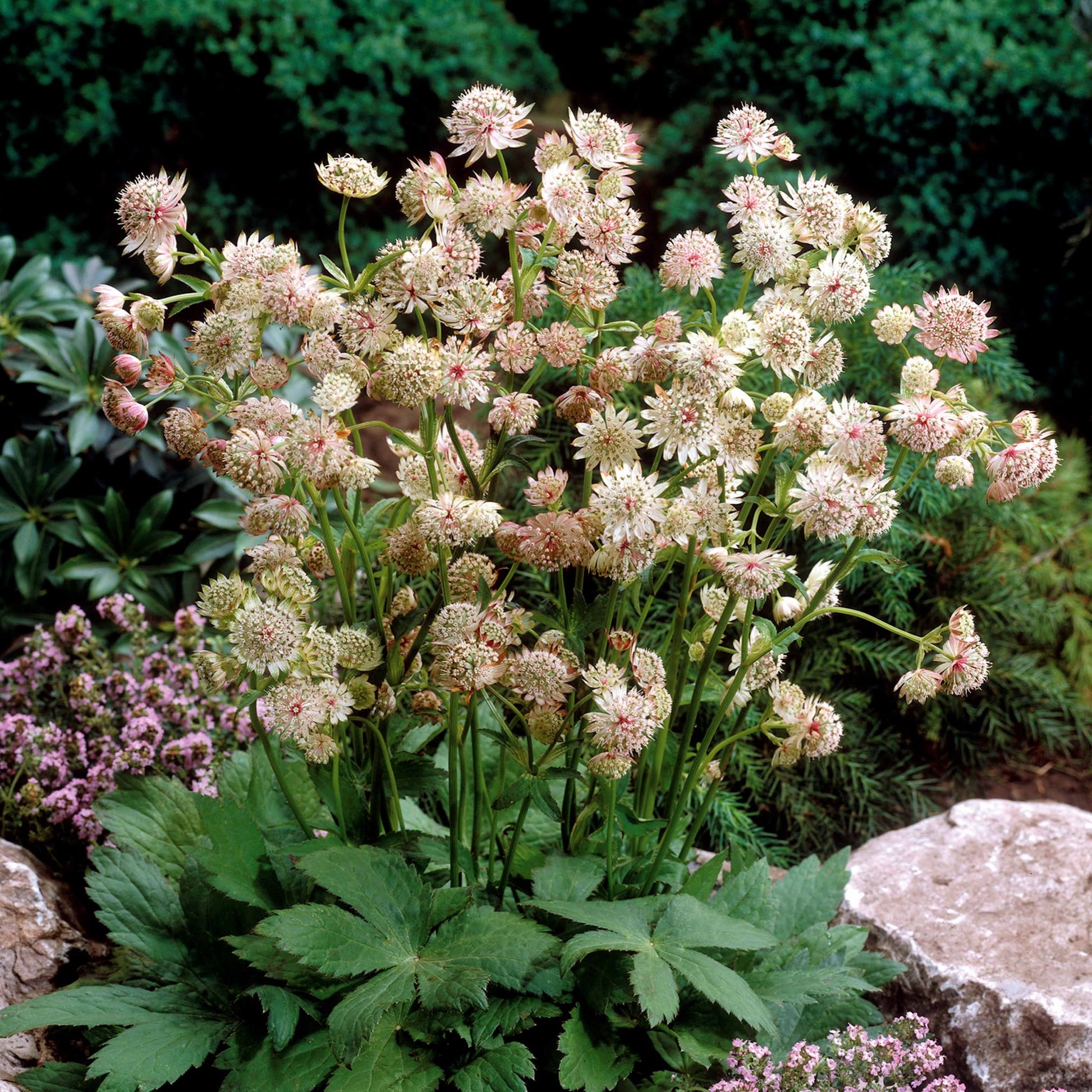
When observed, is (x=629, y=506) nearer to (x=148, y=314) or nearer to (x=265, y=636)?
(x=265, y=636)

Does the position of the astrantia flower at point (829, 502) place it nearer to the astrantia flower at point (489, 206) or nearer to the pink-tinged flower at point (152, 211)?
the astrantia flower at point (489, 206)

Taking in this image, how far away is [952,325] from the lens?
1141 millimetres

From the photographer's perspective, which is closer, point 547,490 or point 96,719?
point 547,490

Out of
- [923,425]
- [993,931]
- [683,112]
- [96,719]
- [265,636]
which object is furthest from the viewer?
[683,112]

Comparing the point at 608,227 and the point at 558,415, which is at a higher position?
the point at 608,227

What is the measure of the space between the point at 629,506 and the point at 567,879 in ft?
1.81

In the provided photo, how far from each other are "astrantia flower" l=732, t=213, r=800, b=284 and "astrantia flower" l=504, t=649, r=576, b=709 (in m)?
0.44

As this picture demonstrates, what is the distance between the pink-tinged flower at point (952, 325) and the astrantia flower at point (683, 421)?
243 millimetres

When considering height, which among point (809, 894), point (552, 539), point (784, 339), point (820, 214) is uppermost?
point (820, 214)

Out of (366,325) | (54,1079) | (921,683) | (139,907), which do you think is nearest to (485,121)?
(366,325)

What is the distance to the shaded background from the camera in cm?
389

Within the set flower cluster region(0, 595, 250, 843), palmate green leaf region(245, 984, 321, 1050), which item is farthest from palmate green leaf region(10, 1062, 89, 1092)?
flower cluster region(0, 595, 250, 843)

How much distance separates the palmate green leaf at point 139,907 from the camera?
4.94 feet

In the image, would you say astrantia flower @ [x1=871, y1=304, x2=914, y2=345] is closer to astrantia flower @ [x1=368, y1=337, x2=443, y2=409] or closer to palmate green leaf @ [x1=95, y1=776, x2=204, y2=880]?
astrantia flower @ [x1=368, y1=337, x2=443, y2=409]
